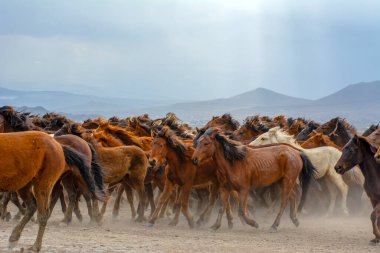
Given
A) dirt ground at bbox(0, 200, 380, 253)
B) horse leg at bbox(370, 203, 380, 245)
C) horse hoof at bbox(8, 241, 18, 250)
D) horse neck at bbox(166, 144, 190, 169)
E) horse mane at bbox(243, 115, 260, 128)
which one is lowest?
dirt ground at bbox(0, 200, 380, 253)

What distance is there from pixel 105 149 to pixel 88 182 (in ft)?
8.06

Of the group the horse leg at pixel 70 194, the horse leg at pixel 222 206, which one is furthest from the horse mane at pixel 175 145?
the horse leg at pixel 70 194

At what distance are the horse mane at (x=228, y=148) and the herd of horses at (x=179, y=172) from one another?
0.02 metres

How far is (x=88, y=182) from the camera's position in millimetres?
9367

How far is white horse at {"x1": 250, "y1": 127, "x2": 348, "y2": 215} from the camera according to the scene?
13.2 meters

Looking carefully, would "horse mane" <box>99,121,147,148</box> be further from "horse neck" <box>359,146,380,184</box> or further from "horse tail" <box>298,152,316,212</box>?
"horse neck" <box>359,146,380,184</box>

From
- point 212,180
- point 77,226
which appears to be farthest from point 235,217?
point 77,226

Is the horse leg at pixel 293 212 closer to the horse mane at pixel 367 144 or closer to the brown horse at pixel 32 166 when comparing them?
the horse mane at pixel 367 144

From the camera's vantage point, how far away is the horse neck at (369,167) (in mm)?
10055

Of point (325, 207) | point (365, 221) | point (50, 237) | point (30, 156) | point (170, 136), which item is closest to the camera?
point (30, 156)

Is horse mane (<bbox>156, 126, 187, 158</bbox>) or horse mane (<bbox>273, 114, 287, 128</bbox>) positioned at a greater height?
horse mane (<bbox>273, 114, 287, 128</bbox>)

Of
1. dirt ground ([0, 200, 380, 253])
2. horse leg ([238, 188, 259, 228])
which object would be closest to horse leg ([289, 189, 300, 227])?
dirt ground ([0, 200, 380, 253])

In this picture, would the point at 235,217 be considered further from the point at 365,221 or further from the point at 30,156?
the point at 30,156

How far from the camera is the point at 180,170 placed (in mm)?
11539
